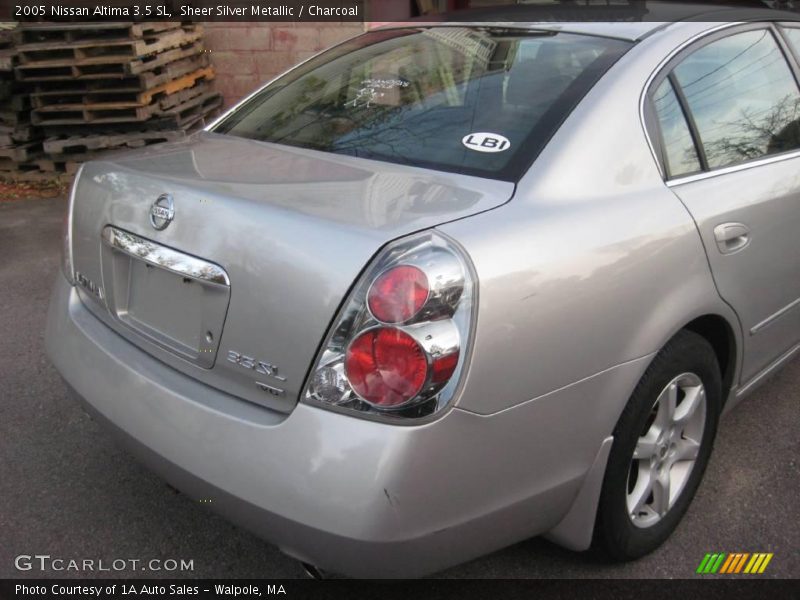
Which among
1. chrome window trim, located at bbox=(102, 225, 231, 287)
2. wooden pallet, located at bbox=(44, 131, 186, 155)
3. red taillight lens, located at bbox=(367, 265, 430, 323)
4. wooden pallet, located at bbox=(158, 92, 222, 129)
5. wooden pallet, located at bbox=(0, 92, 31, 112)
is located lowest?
wooden pallet, located at bbox=(44, 131, 186, 155)

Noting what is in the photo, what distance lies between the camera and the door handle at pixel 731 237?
228 cm

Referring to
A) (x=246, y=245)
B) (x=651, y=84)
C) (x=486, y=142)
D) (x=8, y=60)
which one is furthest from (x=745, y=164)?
(x=8, y=60)

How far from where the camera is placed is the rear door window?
2455 millimetres

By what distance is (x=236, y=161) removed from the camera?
7.34ft

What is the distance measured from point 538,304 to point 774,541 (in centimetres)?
139

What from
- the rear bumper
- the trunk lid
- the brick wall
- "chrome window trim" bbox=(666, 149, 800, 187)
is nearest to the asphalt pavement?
the rear bumper

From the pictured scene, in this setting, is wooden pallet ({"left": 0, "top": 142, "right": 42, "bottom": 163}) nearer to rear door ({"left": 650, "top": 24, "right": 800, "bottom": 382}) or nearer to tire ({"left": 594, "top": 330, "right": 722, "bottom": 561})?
rear door ({"left": 650, "top": 24, "right": 800, "bottom": 382})

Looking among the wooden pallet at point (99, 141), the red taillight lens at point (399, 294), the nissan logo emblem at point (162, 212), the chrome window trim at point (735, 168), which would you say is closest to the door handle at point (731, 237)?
the chrome window trim at point (735, 168)

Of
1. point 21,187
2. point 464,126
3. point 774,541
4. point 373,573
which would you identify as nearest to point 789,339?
point 774,541

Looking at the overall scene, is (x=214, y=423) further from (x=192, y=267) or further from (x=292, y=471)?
(x=192, y=267)

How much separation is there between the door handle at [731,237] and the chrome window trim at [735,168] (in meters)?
0.16

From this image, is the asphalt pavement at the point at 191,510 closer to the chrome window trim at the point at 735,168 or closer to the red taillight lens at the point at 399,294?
the red taillight lens at the point at 399,294

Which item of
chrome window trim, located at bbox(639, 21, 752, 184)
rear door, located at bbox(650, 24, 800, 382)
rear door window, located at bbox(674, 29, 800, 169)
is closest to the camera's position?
chrome window trim, located at bbox(639, 21, 752, 184)

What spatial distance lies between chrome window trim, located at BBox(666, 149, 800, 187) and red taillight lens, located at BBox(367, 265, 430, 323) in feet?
3.13
